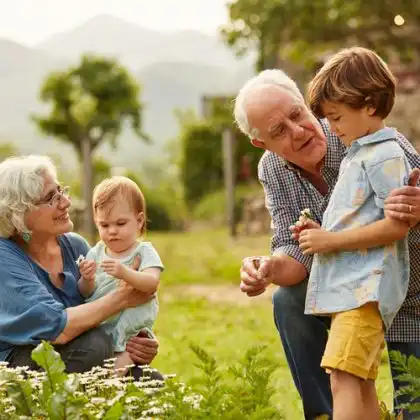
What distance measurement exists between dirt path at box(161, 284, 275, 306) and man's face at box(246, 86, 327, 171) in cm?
639

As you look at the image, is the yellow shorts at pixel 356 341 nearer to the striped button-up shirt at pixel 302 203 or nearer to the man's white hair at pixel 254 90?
the striped button-up shirt at pixel 302 203

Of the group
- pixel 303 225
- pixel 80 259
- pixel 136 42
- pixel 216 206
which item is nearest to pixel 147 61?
pixel 136 42

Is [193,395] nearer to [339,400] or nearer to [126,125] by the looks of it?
[339,400]

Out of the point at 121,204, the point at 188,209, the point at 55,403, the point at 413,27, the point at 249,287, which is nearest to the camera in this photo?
the point at 55,403

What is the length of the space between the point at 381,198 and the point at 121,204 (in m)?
1.09

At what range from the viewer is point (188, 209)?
92.6ft

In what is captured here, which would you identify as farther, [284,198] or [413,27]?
[413,27]

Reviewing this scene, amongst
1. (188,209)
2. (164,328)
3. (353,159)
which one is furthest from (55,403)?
(188,209)

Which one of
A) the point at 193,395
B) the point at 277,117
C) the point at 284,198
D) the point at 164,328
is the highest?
the point at 277,117

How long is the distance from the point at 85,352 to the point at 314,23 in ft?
38.0

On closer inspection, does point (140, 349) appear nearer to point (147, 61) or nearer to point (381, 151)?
point (381, 151)

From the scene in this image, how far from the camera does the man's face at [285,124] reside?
4.04m

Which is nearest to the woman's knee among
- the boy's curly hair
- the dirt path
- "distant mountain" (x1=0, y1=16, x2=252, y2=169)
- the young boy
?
the young boy

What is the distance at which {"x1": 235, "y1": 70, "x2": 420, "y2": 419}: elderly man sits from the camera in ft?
13.3
